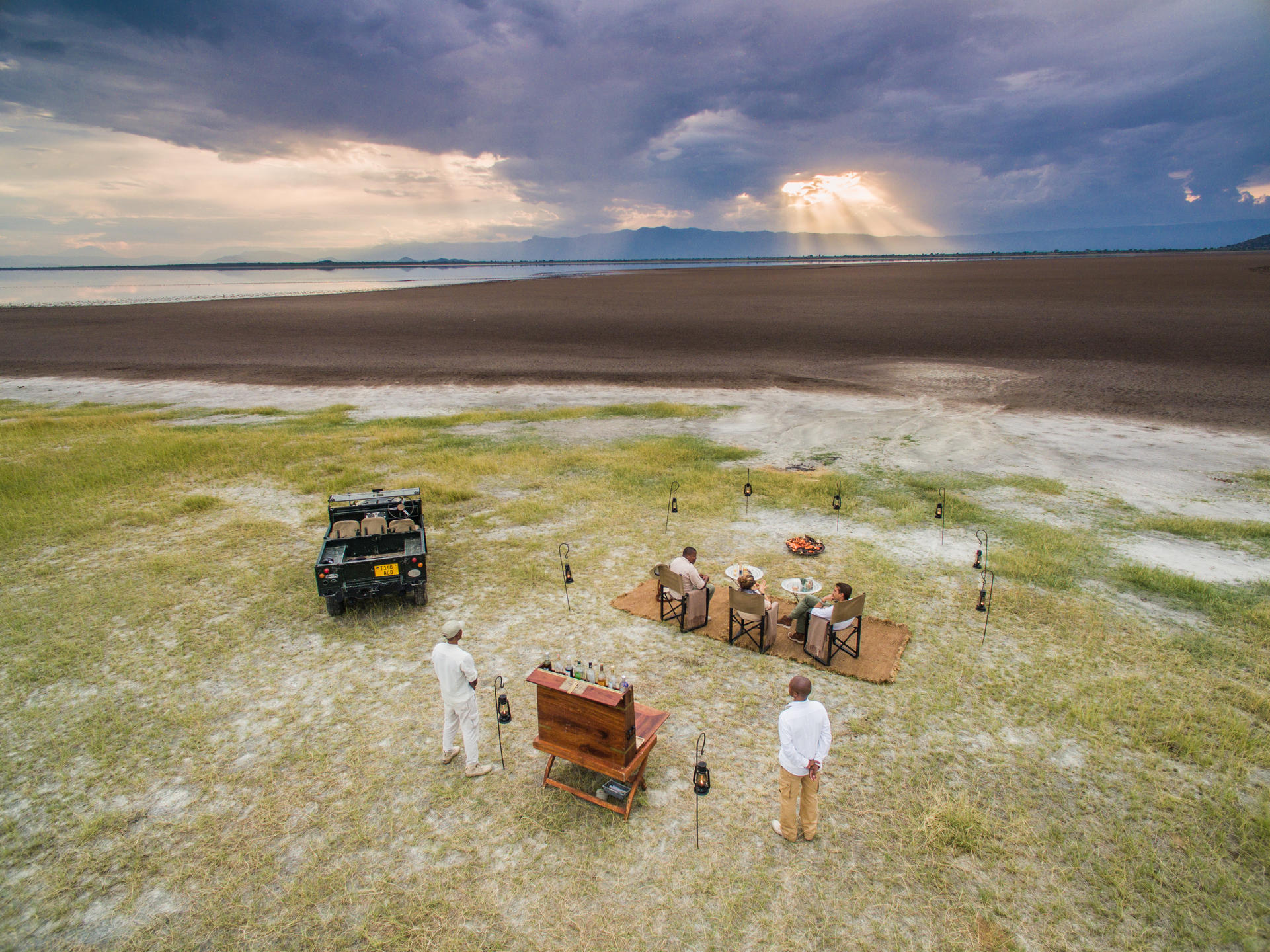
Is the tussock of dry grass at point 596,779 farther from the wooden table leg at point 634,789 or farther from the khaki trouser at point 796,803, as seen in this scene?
the khaki trouser at point 796,803

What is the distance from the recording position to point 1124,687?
9.14 m

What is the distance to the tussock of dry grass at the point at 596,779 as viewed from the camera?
605 cm

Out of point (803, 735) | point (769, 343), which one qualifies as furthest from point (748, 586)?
point (769, 343)

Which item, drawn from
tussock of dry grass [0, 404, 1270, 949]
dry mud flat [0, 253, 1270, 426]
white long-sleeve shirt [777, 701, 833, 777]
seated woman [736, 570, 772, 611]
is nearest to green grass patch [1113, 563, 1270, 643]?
tussock of dry grass [0, 404, 1270, 949]

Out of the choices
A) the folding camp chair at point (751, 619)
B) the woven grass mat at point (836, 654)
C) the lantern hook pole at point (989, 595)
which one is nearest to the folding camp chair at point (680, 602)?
the woven grass mat at point (836, 654)

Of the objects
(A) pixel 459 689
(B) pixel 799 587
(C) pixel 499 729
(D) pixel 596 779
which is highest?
(A) pixel 459 689

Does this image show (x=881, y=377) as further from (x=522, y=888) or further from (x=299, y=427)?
(x=522, y=888)

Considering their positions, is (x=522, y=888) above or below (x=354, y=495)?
below

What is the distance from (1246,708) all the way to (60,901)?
15.2 metres

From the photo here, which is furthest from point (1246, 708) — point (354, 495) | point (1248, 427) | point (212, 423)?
point (212, 423)

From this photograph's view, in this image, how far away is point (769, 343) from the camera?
154 feet

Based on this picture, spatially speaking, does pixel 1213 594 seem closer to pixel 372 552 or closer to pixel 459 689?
pixel 459 689

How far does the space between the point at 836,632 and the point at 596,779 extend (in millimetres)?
4749

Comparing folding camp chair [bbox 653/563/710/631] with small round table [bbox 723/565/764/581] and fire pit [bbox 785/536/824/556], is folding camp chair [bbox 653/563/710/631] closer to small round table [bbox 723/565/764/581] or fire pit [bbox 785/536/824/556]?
small round table [bbox 723/565/764/581]
